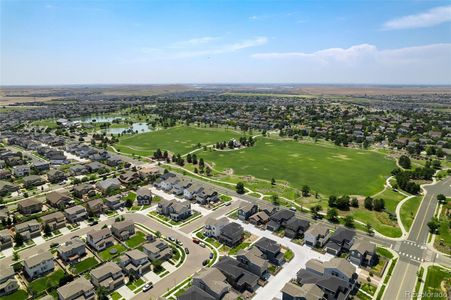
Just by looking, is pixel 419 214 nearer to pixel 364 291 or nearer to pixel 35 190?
pixel 364 291

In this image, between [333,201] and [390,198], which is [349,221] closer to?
[333,201]

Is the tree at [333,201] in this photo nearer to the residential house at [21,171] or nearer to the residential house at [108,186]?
the residential house at [108,186]

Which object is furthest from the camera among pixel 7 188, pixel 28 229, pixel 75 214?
pixel 7 188

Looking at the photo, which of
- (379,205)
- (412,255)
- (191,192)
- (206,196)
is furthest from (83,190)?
(412,255)

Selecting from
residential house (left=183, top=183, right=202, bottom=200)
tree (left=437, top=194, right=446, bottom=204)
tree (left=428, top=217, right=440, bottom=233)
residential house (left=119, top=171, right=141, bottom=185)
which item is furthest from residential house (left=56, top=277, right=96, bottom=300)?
tree (left=437, top=194, right=446, bottom=204)

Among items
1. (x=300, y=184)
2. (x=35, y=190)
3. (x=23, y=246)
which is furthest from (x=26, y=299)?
(x=300, y=184)

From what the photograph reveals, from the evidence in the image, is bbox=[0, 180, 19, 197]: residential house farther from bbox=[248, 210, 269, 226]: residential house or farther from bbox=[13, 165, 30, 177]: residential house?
bbox=[248, 210, 269, 226]: residential house
